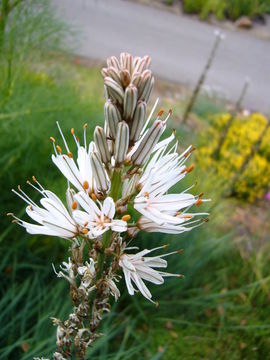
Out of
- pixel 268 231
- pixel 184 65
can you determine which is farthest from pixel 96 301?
pixel 184 65

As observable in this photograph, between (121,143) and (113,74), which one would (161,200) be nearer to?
(121,143)

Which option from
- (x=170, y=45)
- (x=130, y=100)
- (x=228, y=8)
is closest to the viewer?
(x=130, y=100)

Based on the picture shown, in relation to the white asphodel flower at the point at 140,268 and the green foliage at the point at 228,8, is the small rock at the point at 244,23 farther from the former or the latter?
the white asphodel flower at the point at 140,268

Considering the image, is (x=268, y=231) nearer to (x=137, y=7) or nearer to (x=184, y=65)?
(x=184, y=65)

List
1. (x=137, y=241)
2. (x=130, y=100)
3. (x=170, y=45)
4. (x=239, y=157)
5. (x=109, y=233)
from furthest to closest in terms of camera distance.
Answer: (x=170, y=45) < (x=239, y=157) < (x=137, y=241) < (x=109, y=233) < (x=130, y=100)

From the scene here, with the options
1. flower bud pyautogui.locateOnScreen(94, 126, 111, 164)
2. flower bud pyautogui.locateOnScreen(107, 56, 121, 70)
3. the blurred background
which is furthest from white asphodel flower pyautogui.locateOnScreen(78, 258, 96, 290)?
the blurred background

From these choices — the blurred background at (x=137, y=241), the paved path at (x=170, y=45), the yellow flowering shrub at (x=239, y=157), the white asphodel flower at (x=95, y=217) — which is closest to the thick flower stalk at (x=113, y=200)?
the white asphodel flower at (x=95, y=217)

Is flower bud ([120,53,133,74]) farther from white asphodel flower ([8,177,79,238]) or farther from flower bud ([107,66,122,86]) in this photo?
white asphodel flower ([8,177,79,238])

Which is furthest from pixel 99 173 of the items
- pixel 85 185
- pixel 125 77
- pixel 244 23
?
pixel 244 23
